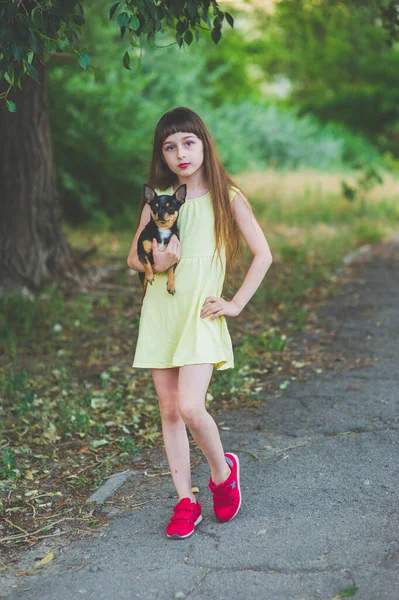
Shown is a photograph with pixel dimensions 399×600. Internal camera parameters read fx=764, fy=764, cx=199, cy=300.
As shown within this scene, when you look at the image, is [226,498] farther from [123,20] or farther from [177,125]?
[123,20]

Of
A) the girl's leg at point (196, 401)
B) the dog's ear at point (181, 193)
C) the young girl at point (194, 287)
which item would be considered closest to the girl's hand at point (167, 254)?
the young girl at point (194, 287)

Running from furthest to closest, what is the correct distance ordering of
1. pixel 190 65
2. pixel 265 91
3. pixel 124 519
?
pixel 265 91 < pixel 190 65 < pixel 124 519

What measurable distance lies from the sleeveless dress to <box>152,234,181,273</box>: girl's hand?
0.24 feet

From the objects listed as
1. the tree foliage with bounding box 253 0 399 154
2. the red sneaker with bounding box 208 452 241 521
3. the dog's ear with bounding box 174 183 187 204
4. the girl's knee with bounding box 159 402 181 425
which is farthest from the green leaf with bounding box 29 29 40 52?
the tree foliage with bounding box 253 0 399 154

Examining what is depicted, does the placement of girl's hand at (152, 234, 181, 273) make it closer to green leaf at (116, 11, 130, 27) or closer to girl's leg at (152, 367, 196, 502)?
girl's leg at (152, 367, 196, 502)

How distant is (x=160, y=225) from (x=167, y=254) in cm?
13

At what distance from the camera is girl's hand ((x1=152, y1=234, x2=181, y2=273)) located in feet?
10.2

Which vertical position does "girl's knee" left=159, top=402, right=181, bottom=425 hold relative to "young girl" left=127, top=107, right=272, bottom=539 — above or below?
below

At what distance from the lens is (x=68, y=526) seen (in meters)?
3.50

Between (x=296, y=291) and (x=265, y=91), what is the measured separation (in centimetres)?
2463

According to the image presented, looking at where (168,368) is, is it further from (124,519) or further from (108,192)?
(108,192)

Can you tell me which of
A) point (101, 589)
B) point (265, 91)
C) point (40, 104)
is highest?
point (265, 91)

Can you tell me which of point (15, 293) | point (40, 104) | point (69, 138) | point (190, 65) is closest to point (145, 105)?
point (69, 138)

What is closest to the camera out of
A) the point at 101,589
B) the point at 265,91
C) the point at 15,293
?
the point at 101,589
